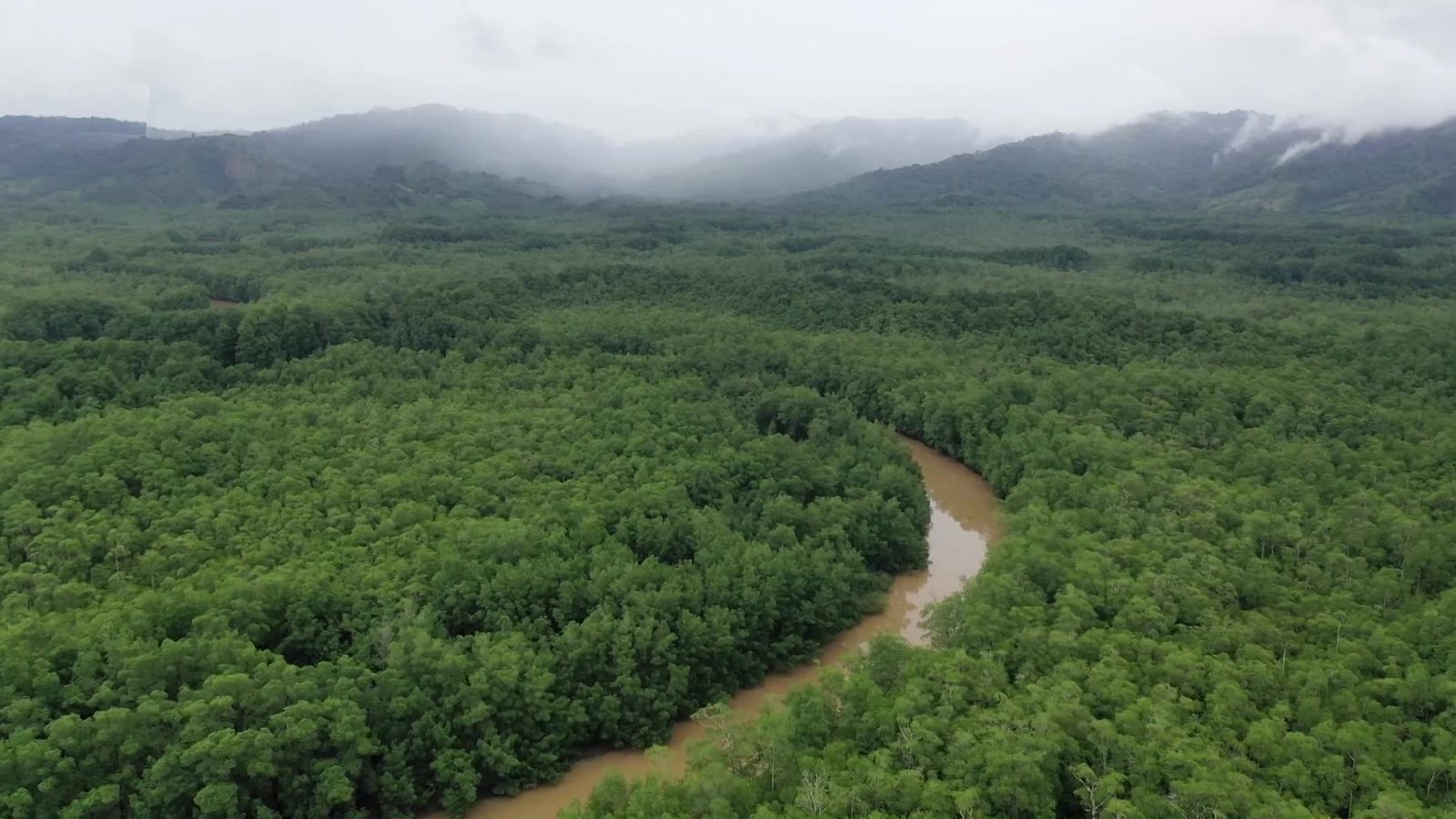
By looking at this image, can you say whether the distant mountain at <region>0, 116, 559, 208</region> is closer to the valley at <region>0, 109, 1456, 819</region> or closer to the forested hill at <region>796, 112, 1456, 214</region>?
the forested hill at <region>796, 112, 1456, 214</region>

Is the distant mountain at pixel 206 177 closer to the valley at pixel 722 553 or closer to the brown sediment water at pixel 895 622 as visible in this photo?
the valley at pixel 722 553

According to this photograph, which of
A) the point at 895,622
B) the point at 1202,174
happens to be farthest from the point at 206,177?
the point at 1202,174

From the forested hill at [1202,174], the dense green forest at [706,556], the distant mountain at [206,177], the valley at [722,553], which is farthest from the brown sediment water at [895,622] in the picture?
the distant mountain at [206,177]

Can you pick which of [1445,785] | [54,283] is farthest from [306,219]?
[1445,785]

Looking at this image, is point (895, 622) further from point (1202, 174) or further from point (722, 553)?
point (1202, 174)

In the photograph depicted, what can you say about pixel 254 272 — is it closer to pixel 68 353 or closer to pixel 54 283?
pixel 54 283
